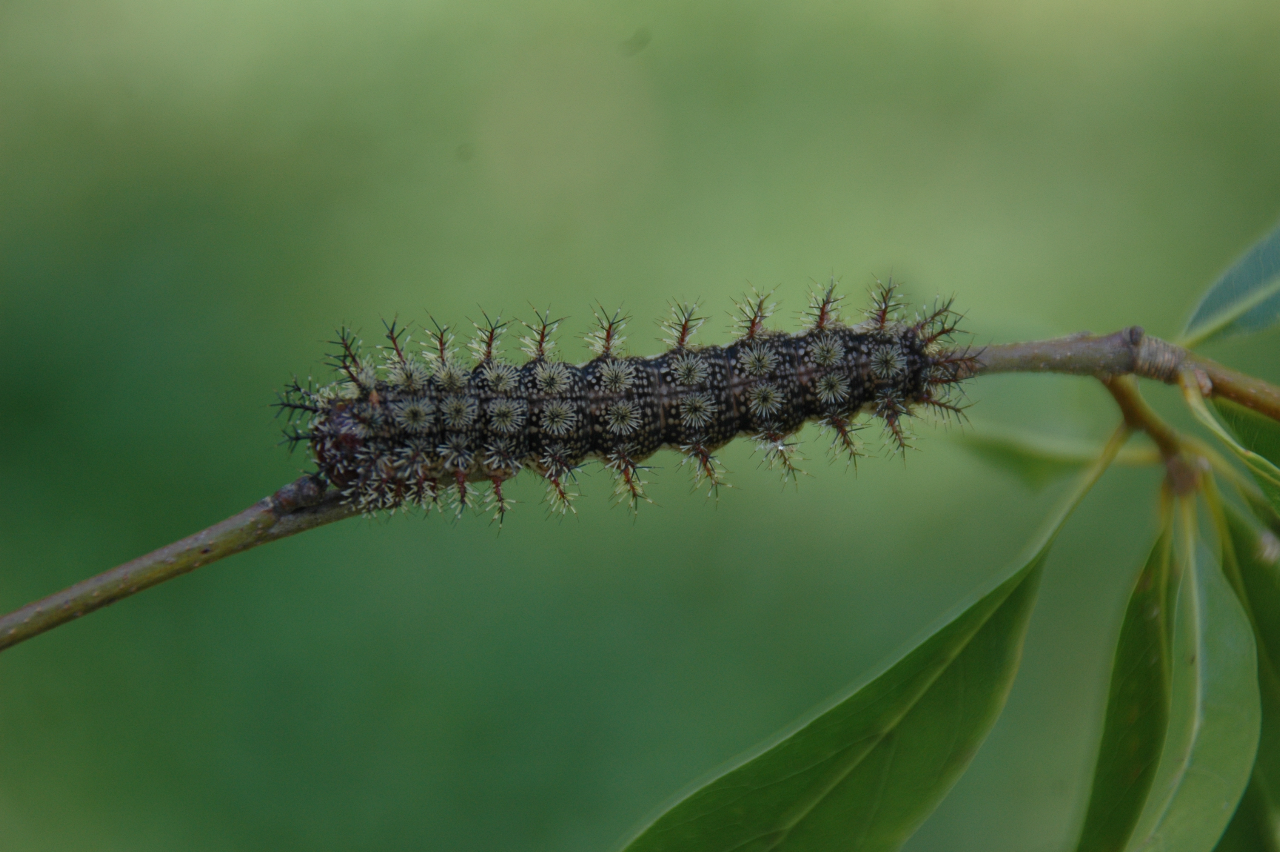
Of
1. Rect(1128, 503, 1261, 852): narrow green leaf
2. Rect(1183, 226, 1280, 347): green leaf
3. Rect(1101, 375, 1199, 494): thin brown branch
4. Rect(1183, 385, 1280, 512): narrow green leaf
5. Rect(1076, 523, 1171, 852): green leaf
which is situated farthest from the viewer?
Rect(1183, 226, 1280, 347): green leaf

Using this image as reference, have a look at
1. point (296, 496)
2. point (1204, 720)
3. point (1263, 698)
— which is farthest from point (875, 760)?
point (296, 496)

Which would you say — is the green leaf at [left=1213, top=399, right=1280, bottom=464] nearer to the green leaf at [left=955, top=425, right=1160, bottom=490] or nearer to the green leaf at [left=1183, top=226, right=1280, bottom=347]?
the green leaf at [left=1183, top=226, right=1280, bottom=347]

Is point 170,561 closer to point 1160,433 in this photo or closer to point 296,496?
point 296,496

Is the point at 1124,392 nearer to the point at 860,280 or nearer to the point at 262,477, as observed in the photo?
the point at 860,280

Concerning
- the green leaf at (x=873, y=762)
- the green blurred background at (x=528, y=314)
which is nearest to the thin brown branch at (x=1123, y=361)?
the green leaf at (x=873, y=762)

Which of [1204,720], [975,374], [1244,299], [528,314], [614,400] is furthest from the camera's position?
[528,314]

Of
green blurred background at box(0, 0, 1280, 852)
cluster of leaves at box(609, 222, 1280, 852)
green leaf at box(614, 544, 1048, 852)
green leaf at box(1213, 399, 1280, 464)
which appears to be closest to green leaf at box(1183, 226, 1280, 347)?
cluster of leaves at box(609, 222, 1280, 852)
